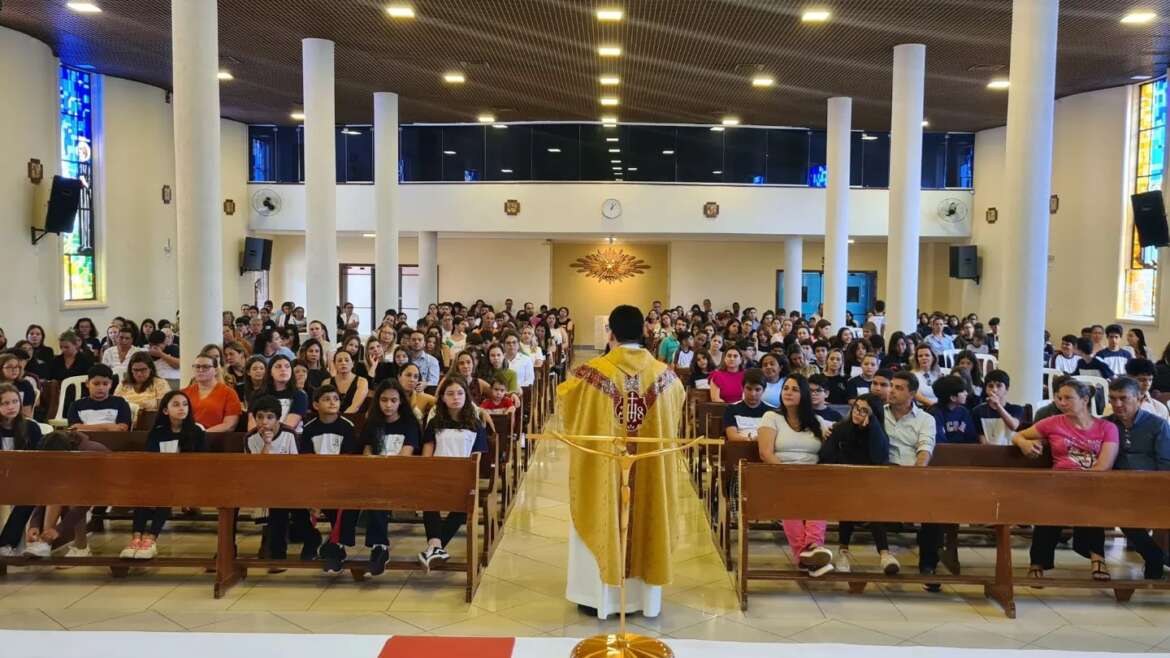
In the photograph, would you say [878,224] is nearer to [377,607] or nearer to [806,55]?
[806,55]

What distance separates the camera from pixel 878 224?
18.3m

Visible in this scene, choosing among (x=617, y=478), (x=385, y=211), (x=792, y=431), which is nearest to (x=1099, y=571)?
(x=792, y=431)

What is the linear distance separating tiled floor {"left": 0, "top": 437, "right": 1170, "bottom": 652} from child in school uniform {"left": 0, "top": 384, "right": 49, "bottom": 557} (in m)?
0.19

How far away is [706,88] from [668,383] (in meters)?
10.9

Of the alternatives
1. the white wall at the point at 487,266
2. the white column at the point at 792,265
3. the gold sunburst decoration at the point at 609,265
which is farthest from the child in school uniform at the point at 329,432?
the gold sunburst decoration at the point at 609,265

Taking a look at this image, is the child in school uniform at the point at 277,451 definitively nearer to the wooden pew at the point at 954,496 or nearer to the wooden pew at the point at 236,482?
the wooden pew at the point at 236,482

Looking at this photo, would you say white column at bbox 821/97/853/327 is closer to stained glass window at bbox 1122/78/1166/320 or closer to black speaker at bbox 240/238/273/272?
stained glass window at bbox 1122/78/1166/320

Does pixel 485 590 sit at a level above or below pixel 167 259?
below

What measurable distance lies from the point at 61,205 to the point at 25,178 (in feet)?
A: 1.84

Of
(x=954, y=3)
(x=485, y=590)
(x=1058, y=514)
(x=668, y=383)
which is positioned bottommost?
(x=485, y=590)

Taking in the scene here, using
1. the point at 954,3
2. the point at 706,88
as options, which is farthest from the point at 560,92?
the point at 954,3

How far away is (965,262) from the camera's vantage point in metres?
18.1

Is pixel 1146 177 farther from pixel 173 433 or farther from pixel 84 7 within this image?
pixel 84 7

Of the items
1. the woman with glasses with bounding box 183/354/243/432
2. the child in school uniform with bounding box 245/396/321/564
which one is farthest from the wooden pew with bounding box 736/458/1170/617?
the woman with glasses with bounding box 183/354/243/432
